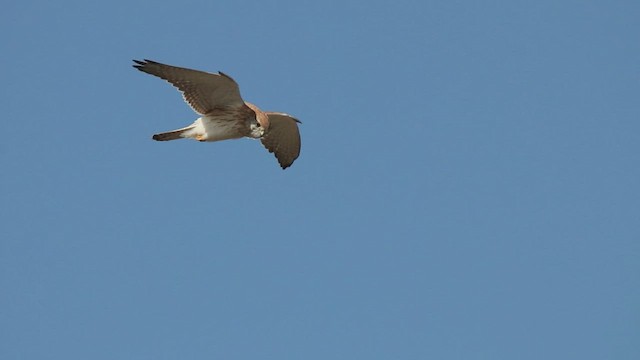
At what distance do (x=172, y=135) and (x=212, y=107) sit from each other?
29.8 inches

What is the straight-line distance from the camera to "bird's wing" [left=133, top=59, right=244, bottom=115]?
14008 millimetres

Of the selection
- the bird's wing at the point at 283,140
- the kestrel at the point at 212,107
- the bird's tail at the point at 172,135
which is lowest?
the bird's tail at the point at 172,135

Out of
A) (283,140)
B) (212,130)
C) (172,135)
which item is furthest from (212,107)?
(283,140)

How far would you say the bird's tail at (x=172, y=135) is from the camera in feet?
48.8

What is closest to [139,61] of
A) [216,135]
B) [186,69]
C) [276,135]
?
[186,69]

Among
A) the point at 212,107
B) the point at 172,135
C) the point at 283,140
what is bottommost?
the point at 172,135

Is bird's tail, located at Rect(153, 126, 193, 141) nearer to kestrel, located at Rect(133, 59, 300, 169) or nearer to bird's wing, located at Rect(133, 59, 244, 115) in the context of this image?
kestrel, located at Rect(133, 59, 300, 169)

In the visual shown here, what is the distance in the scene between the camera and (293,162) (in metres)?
16.8

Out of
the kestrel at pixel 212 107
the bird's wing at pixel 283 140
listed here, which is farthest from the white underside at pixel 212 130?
the bird's wing at pixel 283 140

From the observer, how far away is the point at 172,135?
14922mm

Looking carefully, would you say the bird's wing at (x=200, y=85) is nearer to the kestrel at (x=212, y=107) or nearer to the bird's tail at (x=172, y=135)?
the kestrel at (x=212, y=107)

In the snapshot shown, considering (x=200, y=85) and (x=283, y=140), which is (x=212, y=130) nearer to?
(x=200, y=85)

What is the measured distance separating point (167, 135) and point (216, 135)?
0.72 meters

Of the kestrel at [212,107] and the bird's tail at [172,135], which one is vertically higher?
the kestrel at [212,107]
